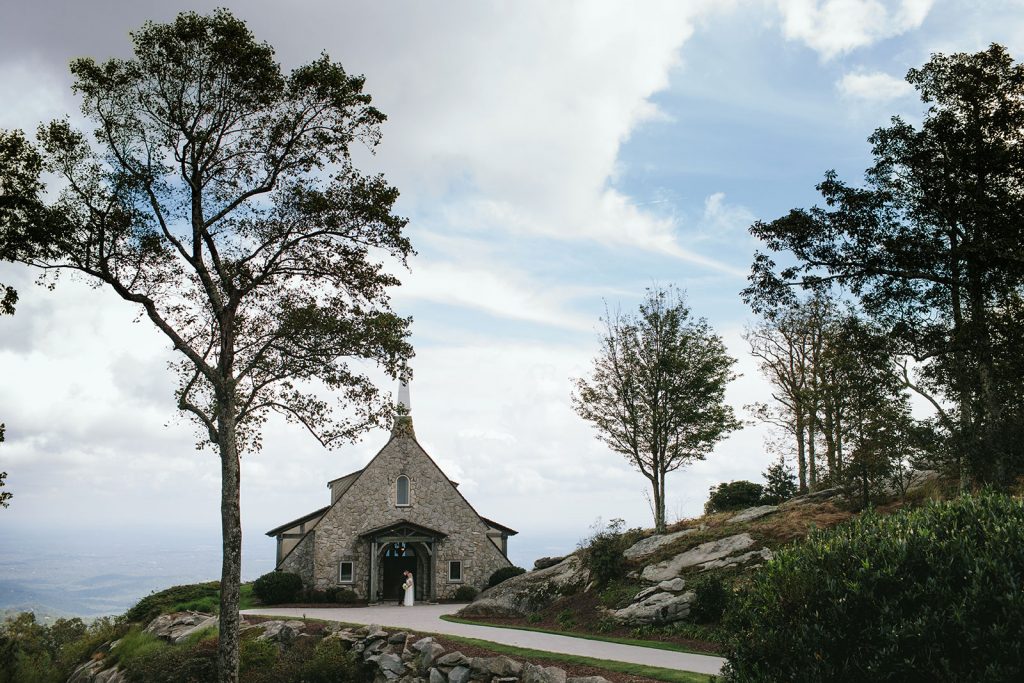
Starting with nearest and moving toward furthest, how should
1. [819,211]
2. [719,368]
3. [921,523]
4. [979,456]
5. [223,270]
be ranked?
1. [921,523]
2. [223,270]
3. [979,456]
4. [819,211]
5. [719,368]

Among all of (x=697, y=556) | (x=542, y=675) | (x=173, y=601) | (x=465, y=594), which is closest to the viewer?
(x=542, y=675)

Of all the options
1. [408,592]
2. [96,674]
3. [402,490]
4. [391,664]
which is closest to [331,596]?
[408,592]

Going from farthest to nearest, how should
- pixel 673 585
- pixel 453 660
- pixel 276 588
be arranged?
1. pixel 276 588
2. pixel 673 585
3. pixel 453 660

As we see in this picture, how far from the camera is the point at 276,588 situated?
3316 cm

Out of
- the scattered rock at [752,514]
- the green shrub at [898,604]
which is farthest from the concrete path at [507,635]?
the scattered rock at [752,514]

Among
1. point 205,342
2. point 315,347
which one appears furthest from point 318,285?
point 205,342

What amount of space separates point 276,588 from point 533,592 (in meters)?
12.6

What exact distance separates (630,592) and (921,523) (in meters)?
16.5

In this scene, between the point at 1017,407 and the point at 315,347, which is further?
the point at 1017,407

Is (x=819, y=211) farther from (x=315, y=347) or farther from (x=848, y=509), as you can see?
(x=315, y=347)

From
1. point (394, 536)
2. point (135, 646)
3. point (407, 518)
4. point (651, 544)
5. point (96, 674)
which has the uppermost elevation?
point (407, 518)

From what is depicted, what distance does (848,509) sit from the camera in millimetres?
27672

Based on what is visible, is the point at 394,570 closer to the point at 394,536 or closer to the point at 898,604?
the point at 394,536

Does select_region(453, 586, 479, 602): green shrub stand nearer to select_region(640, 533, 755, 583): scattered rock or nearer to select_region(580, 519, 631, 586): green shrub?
select_region(580, 519, 631, 586): green shrub
